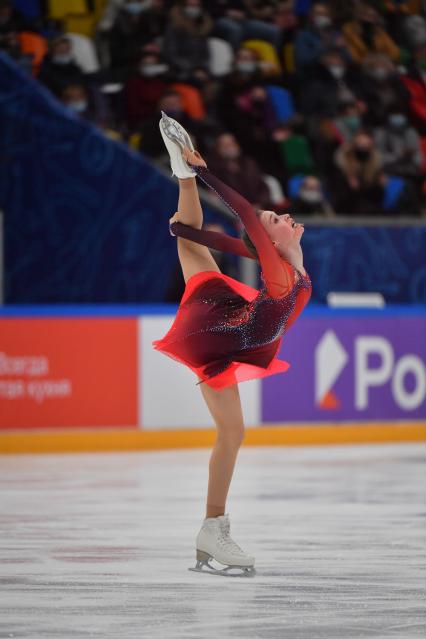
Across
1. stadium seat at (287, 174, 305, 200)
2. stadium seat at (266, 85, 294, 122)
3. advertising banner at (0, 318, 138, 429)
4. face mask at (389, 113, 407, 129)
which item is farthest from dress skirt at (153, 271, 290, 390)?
face mask at (389, 113, 407, 129)

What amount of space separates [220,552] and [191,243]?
1156mm

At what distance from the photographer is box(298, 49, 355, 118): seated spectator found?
50.7 feet

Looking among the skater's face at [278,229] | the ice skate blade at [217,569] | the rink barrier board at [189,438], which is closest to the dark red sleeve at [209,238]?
the skater's face at [278,229]

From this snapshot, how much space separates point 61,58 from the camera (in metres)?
13.5

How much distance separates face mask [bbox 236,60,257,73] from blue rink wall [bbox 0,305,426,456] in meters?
3.47

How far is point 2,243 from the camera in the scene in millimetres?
12031

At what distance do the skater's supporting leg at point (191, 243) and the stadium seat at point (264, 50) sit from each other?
9827 millimetres

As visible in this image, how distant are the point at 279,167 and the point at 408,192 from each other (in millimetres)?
1306

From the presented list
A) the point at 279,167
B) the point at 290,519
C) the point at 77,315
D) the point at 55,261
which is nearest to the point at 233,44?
the point at 279,167

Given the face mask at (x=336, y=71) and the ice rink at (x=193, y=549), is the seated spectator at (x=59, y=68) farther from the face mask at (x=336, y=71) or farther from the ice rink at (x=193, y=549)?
the ice rink at (x=193, y=549)

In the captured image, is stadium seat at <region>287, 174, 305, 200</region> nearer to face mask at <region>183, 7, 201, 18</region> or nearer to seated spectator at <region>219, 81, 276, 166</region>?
seated spectator at <region>219, 81, 276, 166</region>

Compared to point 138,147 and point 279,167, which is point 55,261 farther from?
point 279,167

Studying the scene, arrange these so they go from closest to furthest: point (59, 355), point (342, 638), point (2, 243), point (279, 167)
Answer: point (342, 638) → point (59, 355) → point (2, 243) → point (279, 167)

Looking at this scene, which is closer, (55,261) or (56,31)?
(55,261)
